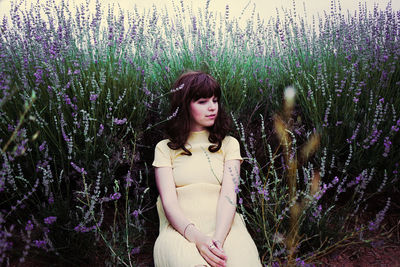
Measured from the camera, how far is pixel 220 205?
78.5 inches

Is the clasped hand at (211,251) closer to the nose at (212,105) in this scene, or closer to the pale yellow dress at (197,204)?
the pale yellow dress at (197,204)

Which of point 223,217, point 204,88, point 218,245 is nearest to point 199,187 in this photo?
point 223,217

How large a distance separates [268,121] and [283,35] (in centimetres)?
77

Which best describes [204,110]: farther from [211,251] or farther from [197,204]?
[211,251]

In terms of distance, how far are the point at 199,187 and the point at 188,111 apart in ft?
1.63

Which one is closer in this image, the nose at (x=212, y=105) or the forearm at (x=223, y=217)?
the forearm at (x=223, y=217)

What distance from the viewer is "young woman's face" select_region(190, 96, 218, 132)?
7.02ft

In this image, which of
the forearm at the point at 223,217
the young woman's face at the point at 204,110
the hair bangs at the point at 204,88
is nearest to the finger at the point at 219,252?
the forearm at the point at 223,217

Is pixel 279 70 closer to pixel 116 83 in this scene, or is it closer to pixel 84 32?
pixel 116 83

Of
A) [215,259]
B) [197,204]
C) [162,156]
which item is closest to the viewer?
[215,259]

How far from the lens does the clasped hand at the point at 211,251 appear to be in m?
1.69

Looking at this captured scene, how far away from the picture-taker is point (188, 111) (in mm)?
2244

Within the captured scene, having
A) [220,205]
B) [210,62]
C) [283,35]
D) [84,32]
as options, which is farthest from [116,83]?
[283,35]

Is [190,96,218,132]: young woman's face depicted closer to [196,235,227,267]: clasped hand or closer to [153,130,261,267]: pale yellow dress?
[153,130,261,267]: pale yellow dress
